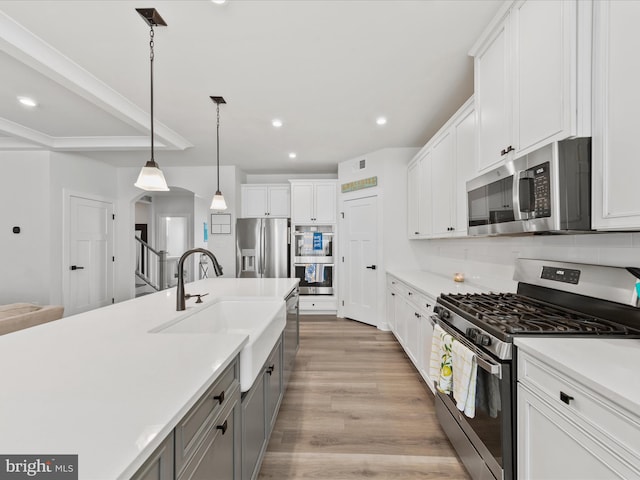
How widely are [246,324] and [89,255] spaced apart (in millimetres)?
4239

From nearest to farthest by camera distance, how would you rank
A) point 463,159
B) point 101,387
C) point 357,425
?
point 101,387
point 357,425
point 463,159

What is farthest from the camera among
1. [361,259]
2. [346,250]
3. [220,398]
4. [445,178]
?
[346,250]

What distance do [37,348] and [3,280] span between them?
14.6 feet

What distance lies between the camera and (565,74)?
4.27ft

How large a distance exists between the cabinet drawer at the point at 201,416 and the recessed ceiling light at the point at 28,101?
3568 millimetres

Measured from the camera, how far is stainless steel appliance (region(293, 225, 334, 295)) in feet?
17.8

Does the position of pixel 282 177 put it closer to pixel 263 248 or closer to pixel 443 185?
→ pixel 263 248

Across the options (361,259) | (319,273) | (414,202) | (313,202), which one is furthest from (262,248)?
(414,202)

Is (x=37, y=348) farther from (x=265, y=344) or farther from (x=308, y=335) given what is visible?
(x=308, y=335)

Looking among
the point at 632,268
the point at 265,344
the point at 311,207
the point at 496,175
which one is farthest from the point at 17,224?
the point at 632,268

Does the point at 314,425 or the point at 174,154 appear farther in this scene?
the point at 174,154

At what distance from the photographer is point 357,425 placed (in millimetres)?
2229

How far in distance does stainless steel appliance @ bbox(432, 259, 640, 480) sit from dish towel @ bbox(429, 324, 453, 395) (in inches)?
2.1

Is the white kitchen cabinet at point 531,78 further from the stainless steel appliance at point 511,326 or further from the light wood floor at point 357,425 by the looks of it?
the light wood floor at point 357,425
